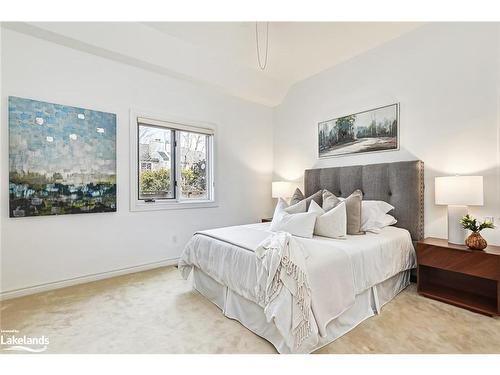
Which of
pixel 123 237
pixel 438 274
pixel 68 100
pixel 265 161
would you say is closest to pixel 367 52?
pixel 265 161

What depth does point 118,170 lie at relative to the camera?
3.02 metres

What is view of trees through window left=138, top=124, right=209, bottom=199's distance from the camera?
332 centimetres

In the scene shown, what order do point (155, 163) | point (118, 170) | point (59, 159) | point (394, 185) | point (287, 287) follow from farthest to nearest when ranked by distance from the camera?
point (155, 163) < point (118, 170) < point (394, 185) < point (59, 159) < point (287, 287)

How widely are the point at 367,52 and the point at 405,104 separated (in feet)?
2.96

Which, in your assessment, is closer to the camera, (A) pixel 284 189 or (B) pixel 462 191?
(B) pixel 462 191

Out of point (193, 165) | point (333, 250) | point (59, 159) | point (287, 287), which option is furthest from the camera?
point (193, 165)

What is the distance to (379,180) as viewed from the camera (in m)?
2.99

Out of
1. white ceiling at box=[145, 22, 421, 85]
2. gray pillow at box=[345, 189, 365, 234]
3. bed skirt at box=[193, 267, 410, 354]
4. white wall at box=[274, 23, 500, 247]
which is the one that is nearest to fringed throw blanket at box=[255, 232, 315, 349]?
bed skirt at box=[193, 267, 410, 354]

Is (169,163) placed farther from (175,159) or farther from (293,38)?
(293,38)

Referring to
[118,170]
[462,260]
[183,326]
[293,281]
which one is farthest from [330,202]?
[118,170]

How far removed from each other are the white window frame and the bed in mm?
1101

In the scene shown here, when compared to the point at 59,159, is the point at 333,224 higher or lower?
lower

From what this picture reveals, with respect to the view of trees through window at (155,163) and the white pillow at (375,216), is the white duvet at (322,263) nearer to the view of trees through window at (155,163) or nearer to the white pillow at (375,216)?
the white pillow at (375,216)

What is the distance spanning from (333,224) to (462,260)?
1.10m
